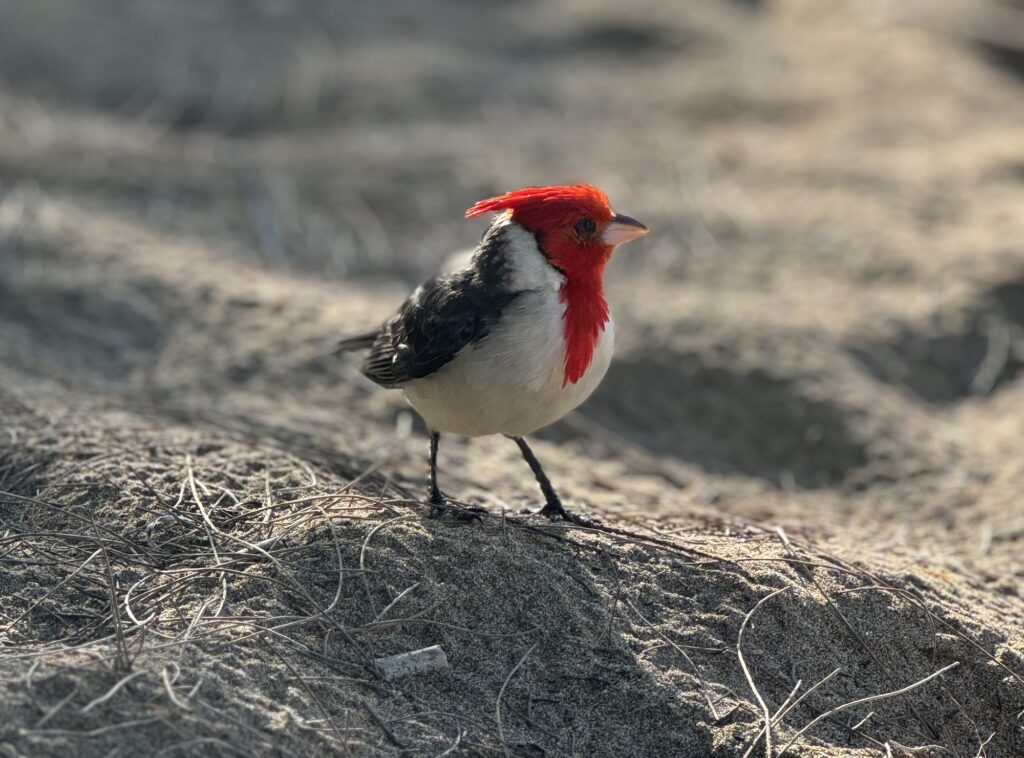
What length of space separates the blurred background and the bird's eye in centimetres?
106

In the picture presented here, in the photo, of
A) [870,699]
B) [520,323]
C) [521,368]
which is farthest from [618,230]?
[870,699]

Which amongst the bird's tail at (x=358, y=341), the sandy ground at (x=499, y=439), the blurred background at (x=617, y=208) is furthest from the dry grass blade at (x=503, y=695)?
the bird's tail at (x=358, y=341)

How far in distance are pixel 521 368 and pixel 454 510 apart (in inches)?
21.4

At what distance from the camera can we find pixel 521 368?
329cm

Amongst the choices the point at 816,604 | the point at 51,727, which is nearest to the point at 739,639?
the point at 816,604

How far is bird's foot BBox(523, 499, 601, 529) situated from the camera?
12.0 feet

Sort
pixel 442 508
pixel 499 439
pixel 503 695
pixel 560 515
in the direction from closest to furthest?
pixel 503 695 → pixel 442 508 → pixel 560 515 → pixel 499 439

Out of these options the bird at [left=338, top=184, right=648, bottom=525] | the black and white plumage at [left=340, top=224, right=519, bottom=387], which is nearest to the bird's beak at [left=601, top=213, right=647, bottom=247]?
the bird at [left=338, top=184, right=648, bottom=525]

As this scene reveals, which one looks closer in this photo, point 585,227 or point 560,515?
point 585,227

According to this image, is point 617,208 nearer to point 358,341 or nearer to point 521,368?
point 358,341

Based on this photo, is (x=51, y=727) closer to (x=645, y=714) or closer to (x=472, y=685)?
(x=472, y=685)

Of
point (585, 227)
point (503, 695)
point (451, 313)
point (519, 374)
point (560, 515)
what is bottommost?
point (503, 695)

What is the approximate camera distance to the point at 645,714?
2.95 meters

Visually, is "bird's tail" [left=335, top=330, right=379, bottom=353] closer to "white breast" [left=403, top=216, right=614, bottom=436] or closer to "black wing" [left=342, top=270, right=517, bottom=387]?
"black wing" [left=342, top=270, right=517, bottom=387]
